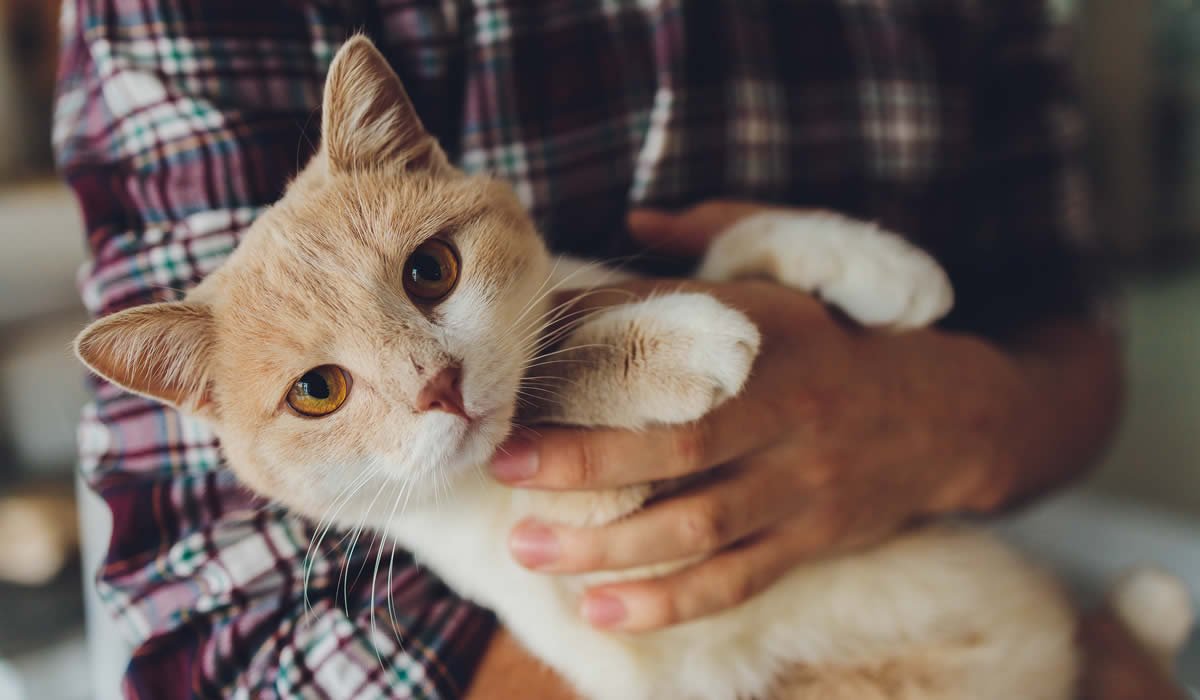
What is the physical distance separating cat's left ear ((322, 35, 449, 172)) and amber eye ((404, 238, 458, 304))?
12 centimetres

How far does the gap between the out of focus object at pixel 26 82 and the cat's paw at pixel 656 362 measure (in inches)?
63.9

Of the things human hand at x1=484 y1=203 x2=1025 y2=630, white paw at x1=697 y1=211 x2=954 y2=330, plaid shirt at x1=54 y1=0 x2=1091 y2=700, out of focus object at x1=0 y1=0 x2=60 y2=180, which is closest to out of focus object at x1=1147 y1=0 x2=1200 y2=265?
plaid shirt at x1=54 y1=0 x2=1091 y2=700

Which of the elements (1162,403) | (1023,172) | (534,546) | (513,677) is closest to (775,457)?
(534,546)

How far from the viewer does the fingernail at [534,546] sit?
2.74 ft

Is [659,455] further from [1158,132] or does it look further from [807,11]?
[1158,132]

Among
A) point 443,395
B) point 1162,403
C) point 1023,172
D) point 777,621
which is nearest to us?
point 443,395

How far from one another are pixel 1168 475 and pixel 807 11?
2.04 metres

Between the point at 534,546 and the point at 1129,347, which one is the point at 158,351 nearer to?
the point at 534,546

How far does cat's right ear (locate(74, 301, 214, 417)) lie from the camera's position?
0.72 meters

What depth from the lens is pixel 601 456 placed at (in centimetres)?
79

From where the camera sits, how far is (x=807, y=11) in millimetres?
1256

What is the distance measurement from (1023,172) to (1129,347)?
1672 mm

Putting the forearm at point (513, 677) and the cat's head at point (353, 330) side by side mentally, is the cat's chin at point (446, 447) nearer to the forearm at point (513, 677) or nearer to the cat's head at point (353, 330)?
the cat's head at point (353, 330)

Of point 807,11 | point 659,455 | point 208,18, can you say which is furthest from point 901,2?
point 208,18
